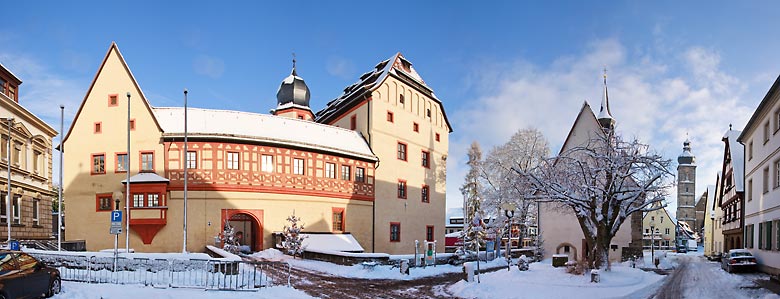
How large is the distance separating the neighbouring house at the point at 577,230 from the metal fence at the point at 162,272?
21.5 meters

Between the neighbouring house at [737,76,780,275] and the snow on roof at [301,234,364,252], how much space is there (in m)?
21.2

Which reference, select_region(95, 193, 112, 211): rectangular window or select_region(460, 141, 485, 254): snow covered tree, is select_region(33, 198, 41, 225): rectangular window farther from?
select_region(460, 141, 485, 254): snow covered tree

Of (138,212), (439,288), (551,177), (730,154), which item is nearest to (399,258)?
(439,288)

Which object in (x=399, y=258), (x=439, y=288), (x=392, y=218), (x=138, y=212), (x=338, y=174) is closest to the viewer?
(x=439, y=288)

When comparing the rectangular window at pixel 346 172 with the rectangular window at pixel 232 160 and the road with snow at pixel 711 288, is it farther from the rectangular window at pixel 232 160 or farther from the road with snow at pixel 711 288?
the road with snow at pixel 711 288

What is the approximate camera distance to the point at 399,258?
2531 cm

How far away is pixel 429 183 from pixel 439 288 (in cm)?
2209

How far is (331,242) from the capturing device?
30.0 meters

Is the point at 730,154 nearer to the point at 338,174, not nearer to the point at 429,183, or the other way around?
the point at 429,183

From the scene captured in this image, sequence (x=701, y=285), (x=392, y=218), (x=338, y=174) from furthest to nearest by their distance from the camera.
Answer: (x=392, y=218), (x=338, y=174), (x=701, y=285)

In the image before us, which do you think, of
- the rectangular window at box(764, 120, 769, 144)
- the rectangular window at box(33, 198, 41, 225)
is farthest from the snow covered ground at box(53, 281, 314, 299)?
the rectangular window at box(764, 120, 769, 144)

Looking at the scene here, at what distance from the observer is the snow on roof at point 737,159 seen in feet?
111

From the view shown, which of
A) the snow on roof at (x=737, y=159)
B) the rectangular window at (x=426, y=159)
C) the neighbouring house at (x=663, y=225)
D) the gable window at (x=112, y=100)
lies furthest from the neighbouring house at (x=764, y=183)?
the neighbouring house at (x=663, y=225)

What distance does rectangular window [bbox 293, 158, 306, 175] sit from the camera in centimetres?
3069
